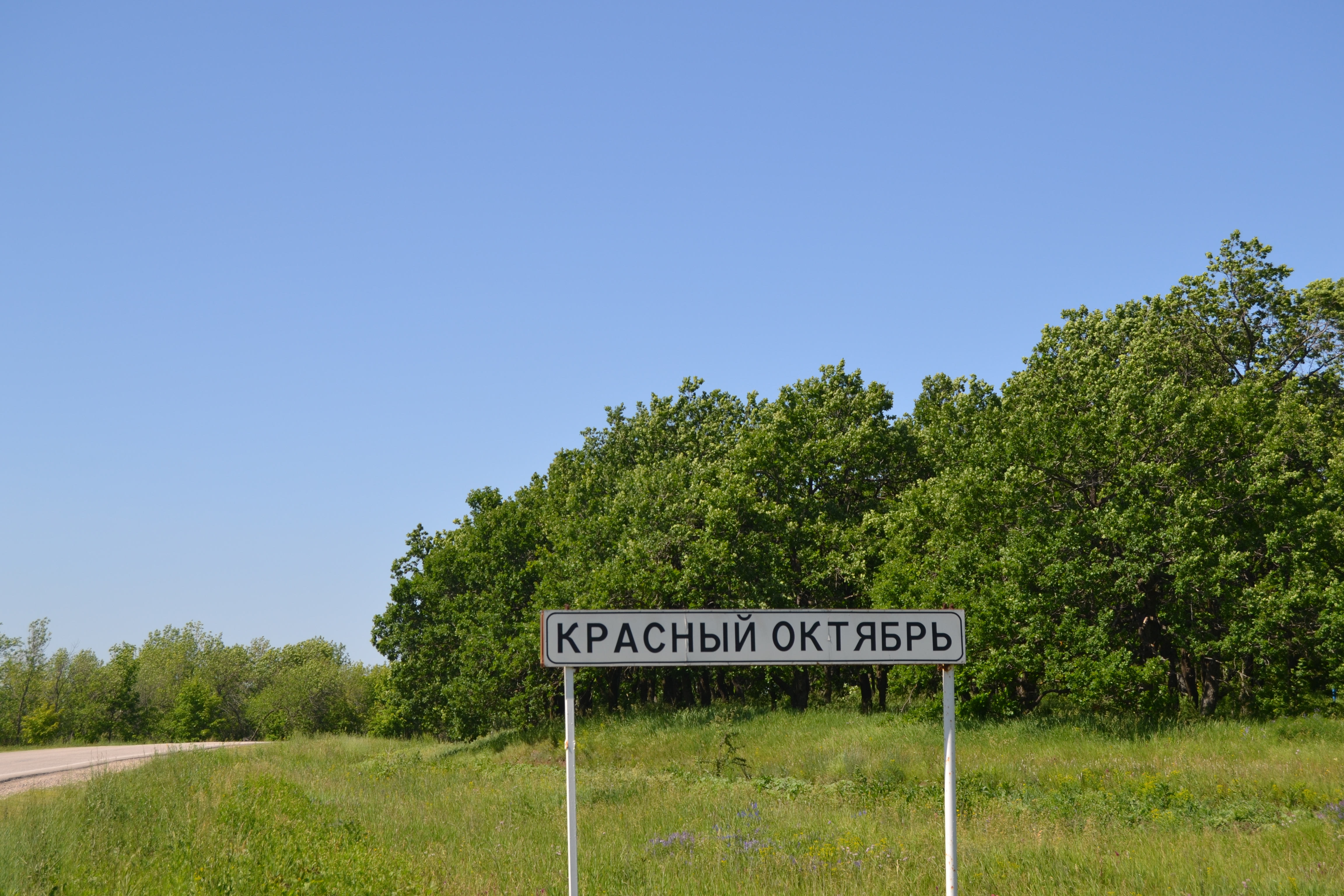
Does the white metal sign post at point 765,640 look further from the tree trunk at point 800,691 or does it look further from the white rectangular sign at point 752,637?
the tree trunk at point 800,691

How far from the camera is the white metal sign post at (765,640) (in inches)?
259

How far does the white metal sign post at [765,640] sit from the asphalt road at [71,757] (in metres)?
18.3

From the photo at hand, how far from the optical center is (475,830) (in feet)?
42.3

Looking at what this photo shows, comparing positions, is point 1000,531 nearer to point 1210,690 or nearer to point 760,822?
point 1210,690

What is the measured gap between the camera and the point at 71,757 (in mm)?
31922

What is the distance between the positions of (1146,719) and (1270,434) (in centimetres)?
848

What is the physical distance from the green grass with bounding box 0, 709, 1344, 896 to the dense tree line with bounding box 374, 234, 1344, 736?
325cm

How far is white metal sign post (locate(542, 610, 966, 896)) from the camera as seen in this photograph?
6582mm

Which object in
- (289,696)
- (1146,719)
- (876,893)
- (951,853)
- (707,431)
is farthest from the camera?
(289,696)

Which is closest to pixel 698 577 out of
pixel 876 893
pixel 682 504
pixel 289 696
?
pixel 682 504

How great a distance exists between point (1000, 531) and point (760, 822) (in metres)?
17.8

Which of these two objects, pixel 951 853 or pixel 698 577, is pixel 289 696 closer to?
pixel 698 577

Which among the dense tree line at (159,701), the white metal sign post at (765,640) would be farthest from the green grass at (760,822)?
the dense tree line at (159,701)

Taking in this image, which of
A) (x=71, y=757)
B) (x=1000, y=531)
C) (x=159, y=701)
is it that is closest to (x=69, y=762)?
(x=71, y=757)
